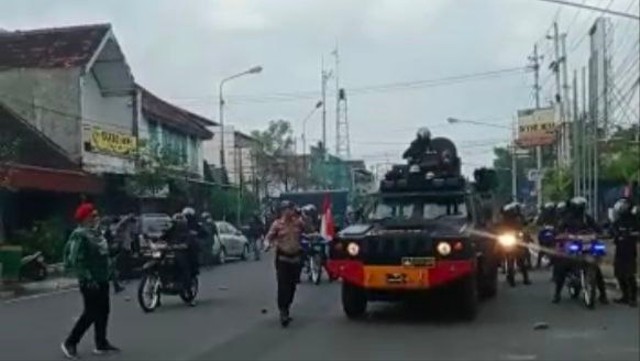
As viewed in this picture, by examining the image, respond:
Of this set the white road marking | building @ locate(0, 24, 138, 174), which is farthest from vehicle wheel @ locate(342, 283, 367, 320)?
building @ locate(0, 24, 138, 174)

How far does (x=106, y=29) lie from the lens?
40188mm

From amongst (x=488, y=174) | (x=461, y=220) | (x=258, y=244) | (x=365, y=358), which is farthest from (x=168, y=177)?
(x=365, y=358)

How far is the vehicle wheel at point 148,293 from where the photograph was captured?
1625 cm

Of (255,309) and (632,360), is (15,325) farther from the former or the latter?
(632,360)

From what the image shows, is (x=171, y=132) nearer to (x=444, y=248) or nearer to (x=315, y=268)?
(x=315, y=268)

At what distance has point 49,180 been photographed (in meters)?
31.6

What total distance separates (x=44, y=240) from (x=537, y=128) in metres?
37.4

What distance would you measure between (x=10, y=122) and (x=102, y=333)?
26.4 metres

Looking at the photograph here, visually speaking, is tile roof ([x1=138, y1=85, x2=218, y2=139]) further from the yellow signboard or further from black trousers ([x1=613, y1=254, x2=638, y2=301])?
black trousers ([x1=613, y1=254, x2=638, y2=301])

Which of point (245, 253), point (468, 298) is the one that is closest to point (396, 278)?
point (468, 298)

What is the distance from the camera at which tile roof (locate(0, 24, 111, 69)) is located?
39188 mm

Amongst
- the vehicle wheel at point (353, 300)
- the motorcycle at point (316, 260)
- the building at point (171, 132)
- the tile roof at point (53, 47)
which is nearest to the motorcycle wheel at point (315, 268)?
the motorcycle at point (316, 260)

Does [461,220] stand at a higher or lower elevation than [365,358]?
higher

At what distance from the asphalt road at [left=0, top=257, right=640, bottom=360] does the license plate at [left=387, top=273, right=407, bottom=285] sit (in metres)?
0.59
